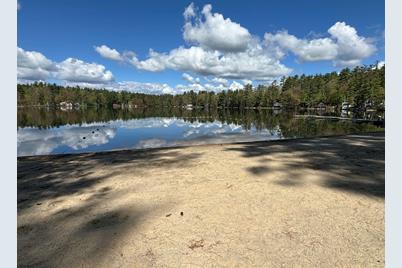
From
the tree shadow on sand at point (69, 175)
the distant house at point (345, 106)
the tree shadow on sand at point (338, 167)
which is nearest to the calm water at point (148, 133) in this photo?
the tree shadow on sand at point (69, 175)

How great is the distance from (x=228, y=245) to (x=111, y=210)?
2.51 meters

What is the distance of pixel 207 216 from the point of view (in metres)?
5.05

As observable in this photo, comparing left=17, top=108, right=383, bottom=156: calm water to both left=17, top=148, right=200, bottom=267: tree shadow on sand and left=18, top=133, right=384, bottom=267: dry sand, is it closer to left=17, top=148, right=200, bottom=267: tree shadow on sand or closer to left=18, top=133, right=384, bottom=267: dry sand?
left=17, top=148, right=200, bottom=267: tree shadow on sand

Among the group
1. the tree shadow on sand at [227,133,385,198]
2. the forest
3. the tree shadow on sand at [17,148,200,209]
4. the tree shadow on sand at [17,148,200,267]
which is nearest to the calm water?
the tree shadow on sand at [17,148,200,209]

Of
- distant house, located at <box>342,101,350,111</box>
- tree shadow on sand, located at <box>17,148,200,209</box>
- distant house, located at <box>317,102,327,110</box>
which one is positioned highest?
distant house, located at <box>317,102,327,110</box>

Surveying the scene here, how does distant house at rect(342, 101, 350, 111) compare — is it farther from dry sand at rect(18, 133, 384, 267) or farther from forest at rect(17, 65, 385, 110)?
dry sand at rect(18, 133, 384, 267)

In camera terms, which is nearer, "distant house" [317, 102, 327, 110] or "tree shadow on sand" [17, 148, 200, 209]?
"tree shadow on sand" [17, 148, 200, 209]

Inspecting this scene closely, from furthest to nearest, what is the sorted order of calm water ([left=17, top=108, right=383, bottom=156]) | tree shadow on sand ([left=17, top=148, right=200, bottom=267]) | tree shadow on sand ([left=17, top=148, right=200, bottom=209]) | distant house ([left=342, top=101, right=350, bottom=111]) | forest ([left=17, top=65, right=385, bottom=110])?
1. distant house ([left=342, top=101, right=350, bottom=111])
2. forest ([left=17, top=65, right=385, bottom=110])
3. calm water ([left=17, top=108, right=383, bottom=156])
4. tree shadow on sand ([left=17, top=148, right=200, bottom=209])
5. tree shadow on sand ([left=17, top=148, right=200, bottom=267])

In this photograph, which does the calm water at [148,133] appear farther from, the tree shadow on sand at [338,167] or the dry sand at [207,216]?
the dry sand at [207,216]

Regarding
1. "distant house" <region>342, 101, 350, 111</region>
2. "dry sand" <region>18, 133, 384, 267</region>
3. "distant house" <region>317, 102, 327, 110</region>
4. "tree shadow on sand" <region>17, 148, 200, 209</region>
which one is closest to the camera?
"dry sand" <region>18, 133, 384, 267</region>

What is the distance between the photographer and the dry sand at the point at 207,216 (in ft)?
12.8

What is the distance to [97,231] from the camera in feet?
15.2

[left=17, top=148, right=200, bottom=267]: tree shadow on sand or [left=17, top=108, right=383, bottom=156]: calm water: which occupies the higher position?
[left=17, top=108, right=383, bottom=156]: calm water

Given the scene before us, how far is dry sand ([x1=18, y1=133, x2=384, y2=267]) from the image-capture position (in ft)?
12.8
